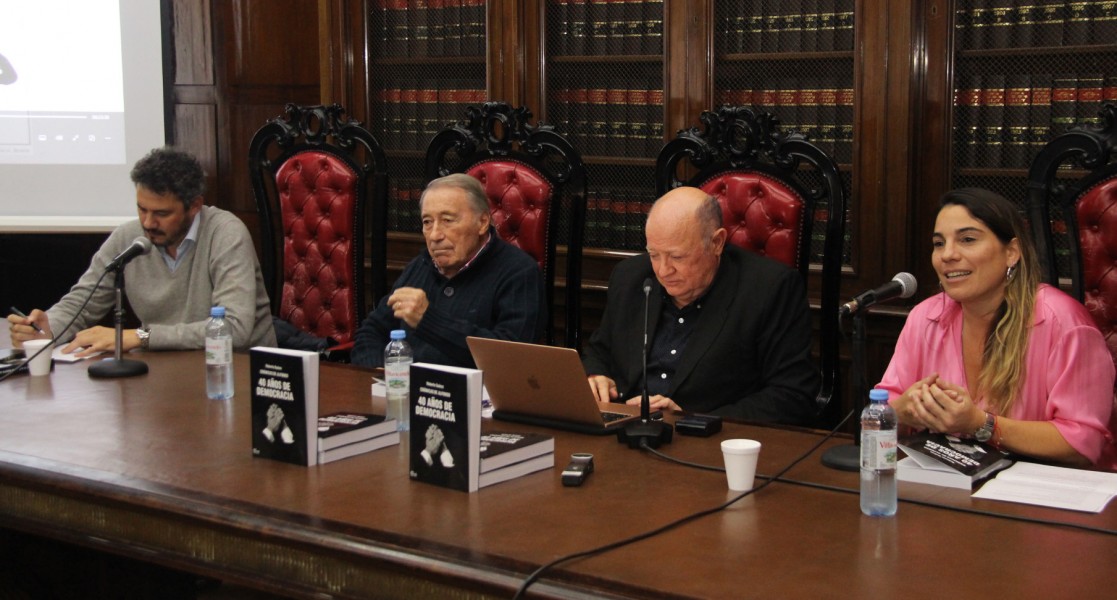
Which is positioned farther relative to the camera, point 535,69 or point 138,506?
point 535,69

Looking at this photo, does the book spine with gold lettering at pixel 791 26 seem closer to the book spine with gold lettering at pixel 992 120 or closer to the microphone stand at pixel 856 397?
the book spine with gold lettering at pixel 992 120

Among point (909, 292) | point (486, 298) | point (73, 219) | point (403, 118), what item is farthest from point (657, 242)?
point (73, 219)

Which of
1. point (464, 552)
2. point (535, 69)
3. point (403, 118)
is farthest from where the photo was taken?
point (403, 118)

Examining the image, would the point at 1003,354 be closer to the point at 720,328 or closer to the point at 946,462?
the point at 946,462

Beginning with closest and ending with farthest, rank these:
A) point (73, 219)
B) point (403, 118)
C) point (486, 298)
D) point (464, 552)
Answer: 1. point (464, 552)
2. point (486, 298)
3. point (403, 118)
4. point (73, 219)

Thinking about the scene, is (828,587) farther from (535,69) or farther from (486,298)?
(535,69)

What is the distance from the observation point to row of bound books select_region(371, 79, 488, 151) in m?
4.66

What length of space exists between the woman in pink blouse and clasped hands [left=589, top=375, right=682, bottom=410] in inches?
17.7

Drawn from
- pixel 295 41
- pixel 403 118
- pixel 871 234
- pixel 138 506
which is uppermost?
pixel 295 41

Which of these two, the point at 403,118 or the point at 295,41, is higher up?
the point at 295,41

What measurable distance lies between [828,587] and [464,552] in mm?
492

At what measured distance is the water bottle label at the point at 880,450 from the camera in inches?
70.7

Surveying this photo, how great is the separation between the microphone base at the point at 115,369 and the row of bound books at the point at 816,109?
6.58 ft

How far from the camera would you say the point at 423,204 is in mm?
3289
